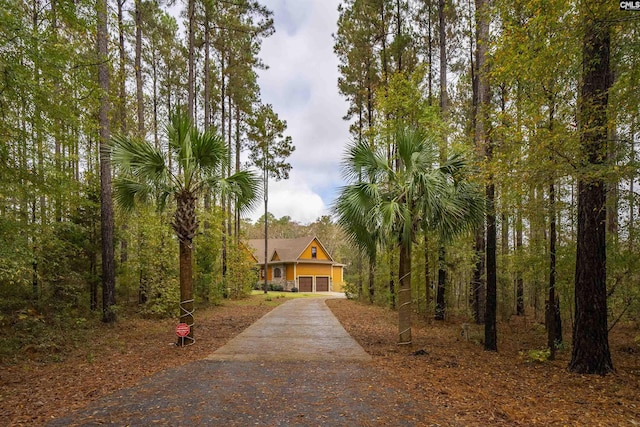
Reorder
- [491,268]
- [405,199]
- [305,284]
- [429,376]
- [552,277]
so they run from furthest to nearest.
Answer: [305,284], [405,199], [552,277], [491,268], [429,376]

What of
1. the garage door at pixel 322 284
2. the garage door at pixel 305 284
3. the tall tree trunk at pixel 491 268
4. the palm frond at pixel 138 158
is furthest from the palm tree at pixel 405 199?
the garage door at pixel 322 284

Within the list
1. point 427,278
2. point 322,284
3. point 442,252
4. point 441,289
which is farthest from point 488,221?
point 322,284

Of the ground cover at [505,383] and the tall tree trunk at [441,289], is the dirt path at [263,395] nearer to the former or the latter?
the ground cover at [505,383]

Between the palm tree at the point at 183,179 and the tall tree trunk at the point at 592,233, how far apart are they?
6.31m

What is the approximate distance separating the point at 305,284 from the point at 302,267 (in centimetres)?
167

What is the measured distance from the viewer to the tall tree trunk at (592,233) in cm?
516

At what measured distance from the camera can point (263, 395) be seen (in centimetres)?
449

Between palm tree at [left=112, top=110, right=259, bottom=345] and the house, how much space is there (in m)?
25.4

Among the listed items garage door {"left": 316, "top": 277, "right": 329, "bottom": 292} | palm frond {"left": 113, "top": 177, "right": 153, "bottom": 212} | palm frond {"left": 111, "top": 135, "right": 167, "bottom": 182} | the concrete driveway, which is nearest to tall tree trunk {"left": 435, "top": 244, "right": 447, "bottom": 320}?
the concrete driveway

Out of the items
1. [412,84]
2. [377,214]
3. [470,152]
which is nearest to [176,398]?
[377,214]

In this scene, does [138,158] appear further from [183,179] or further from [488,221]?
[488,221]

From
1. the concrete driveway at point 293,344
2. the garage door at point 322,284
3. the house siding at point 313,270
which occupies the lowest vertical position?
the garage door at point 322,284

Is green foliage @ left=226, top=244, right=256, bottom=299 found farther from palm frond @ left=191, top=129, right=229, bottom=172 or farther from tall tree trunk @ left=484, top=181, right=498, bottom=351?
tall tree trunk @ left=484, top=181, right=498, bottom=351

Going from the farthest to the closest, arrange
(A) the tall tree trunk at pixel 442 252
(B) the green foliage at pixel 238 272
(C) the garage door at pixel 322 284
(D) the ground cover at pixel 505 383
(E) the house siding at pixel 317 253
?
(C) the garage door at pixel 322 284 → (E) the house siding at pixel 317 253 → (B) the green foliage at pixel 238 272 → (A) the tall tree trunk at pixel 442 252 → (D) the ground cover at pixel 505 383
